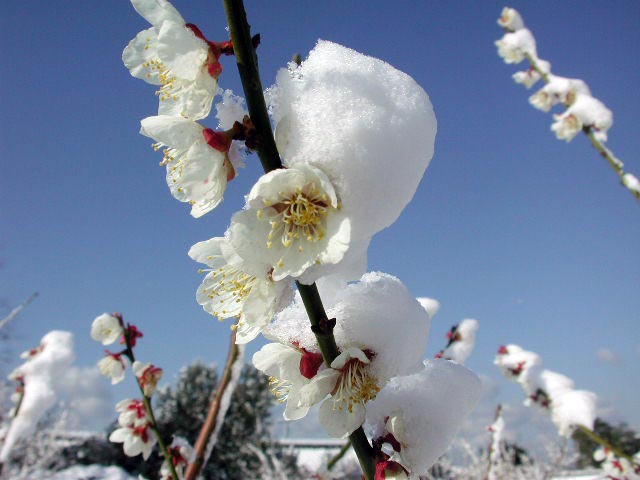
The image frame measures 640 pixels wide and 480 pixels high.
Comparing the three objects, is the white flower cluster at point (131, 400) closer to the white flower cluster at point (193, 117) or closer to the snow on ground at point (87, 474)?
the white flower cluster at point (193, 117)

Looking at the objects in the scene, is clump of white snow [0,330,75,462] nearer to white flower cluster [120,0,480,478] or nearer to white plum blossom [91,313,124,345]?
white plum blossom [91,313,124,345]

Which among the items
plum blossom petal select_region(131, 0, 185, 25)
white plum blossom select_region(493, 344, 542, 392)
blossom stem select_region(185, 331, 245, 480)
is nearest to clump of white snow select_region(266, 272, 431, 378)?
plum blossom petal select_region(131, 0, 185, 25)

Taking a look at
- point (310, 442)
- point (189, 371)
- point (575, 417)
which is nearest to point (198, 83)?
point (575, 417)

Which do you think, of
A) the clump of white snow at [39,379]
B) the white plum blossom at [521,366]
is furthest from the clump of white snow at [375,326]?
the white plum blossom at [521,366]

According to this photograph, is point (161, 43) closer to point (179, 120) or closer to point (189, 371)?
point (179, 120)

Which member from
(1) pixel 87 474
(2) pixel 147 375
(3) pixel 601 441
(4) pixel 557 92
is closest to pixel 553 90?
(4) pixel 557 92

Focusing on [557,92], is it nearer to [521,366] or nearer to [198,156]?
[521,366]
